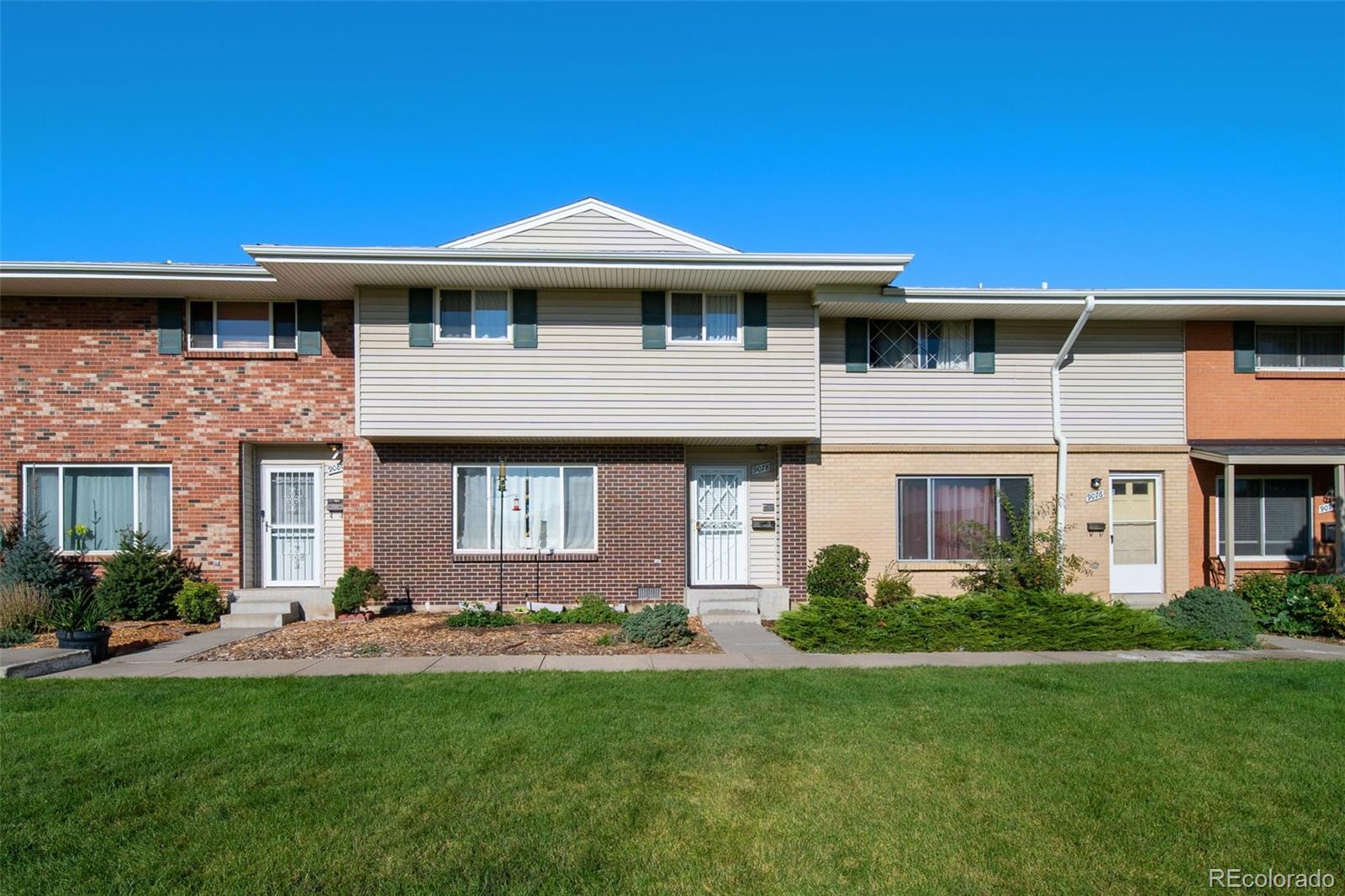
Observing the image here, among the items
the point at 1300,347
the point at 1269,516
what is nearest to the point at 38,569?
the point at 1269,516

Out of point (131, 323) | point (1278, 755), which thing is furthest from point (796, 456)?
point (131, 323)


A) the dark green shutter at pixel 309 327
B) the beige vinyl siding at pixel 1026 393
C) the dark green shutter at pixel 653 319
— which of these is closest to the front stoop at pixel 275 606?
the dark green shutter at pixel 309 327

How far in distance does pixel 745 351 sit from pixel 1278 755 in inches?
341

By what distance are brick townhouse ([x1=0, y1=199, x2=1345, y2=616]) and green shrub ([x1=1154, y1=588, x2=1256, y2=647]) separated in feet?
8.98

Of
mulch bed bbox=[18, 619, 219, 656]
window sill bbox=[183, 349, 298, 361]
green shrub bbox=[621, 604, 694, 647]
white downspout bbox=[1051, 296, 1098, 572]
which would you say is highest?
window sill bbox=[183, 349, 298, 361]

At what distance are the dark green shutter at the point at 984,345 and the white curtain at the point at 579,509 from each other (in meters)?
6.61

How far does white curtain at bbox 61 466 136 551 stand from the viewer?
13203 millimetres

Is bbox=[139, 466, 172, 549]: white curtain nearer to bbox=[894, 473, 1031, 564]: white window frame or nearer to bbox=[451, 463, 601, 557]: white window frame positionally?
bbox=[451, 463, 601, 557]: white window frame

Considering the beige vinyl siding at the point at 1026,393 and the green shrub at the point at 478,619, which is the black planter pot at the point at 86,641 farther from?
the beige vinyl siding at the point at 1026,393

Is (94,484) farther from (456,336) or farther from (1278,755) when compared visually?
(1278,755)

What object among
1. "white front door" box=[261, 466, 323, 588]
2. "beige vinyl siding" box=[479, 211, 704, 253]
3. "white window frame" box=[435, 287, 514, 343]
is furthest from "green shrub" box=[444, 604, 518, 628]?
"beige vinyl siding" box=[479, 211, 704, 253]

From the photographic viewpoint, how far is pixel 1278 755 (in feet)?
18.9

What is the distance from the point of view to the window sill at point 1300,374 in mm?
14242

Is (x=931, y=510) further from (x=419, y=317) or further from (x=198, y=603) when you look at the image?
(x=198, y=603)
